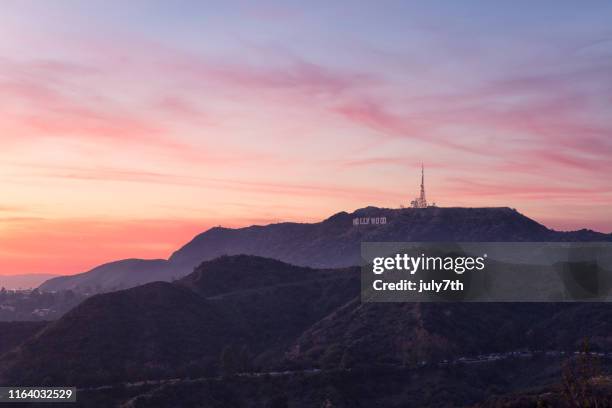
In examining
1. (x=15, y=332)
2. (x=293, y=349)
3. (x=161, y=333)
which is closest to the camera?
(x=161, y=333)

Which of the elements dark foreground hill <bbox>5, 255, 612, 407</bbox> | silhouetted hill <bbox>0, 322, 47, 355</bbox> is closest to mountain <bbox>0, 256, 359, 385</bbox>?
dark foreground hill <bbox>5, 255, 612, 407</bbox>

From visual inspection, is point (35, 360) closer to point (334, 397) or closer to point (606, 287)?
point (334, 397)

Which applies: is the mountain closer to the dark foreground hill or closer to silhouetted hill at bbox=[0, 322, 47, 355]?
the dark foreground hill

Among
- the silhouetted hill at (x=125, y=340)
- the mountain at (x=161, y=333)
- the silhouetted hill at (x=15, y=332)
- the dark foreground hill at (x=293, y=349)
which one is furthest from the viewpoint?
the silhouetted hill at (x=15, y=332)

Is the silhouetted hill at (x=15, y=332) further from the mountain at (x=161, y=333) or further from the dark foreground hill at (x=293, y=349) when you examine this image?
the dark foreground hill at (x=293, y=349)

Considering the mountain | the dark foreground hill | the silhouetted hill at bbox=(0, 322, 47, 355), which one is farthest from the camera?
the silhouetted hill at bbox=(0, 322, 47, 355)

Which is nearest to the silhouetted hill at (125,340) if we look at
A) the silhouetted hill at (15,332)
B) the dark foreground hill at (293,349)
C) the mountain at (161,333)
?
the mountain at (161,333)

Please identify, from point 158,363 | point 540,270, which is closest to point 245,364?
point 158,363

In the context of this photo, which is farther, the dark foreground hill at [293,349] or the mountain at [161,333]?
the mountain at [161,333]

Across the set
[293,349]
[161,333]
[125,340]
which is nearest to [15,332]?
[125,340]

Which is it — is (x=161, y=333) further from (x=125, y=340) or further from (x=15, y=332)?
(x=15, y=332)

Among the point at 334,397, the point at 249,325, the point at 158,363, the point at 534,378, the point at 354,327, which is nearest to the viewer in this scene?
the point at 334,397
